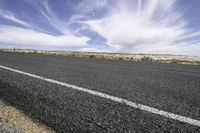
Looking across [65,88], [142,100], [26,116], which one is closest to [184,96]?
[142,100]

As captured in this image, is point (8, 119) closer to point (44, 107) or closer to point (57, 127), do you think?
point (44, 107)

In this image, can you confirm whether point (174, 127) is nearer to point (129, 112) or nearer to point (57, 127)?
point (129, 112)

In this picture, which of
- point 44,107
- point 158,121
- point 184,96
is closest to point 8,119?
point 44,107

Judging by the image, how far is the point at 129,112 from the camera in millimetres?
2467

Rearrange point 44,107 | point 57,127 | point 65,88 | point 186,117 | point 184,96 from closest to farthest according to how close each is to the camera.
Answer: point 57,127 → point 186,117 → point 44,107 → point 184,96 → point 65,88

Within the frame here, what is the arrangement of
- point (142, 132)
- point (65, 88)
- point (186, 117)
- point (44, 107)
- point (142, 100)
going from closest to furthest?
point (142, 132) < point (186, 117) < point (44, 107) < point (142, 100) < point (65, 88)

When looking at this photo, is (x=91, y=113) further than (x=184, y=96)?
No

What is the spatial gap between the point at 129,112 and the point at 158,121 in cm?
39

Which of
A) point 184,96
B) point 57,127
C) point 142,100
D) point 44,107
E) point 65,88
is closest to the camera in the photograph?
point 57,127

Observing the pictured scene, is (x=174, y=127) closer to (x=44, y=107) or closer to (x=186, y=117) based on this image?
(x=186, y=117)

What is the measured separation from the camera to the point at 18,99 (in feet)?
10.3

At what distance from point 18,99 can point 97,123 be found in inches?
62.2

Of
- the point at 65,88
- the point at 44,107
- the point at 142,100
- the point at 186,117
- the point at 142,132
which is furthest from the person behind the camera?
the point at 65,88

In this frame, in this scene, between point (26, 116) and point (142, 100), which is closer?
point (26, 116)
